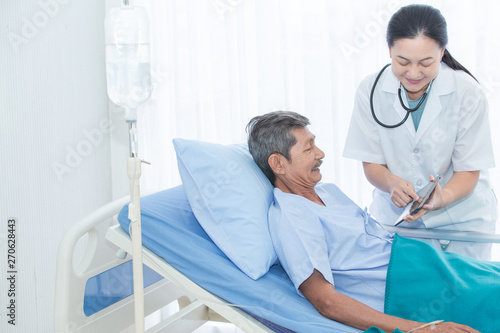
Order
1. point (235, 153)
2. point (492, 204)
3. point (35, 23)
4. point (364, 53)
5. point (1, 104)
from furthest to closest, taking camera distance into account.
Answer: point (364, 53) → point (35, 23) → point (1, 104) → point (492, 204) → point (235, 153)

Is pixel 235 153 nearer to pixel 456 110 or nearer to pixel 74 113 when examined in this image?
pixel 456 110

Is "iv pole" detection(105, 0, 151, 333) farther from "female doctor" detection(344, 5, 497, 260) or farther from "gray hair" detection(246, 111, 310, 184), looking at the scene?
"female doctor" detection(344, 5, 497, 260)

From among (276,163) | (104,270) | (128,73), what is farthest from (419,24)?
(104,270)

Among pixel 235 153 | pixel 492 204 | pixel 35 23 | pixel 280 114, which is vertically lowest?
pixel 492 204

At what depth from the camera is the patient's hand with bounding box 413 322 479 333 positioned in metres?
1.29

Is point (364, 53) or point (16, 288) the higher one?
point (364, 53)

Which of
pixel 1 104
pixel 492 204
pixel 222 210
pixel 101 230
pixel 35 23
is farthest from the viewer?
pixel 101 230

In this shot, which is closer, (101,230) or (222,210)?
(222,210)

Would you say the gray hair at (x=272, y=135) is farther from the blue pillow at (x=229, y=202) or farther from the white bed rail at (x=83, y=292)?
the white bed rail at (x=83, y=292)

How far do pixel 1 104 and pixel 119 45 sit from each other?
1.81 ft

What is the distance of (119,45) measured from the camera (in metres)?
2.18

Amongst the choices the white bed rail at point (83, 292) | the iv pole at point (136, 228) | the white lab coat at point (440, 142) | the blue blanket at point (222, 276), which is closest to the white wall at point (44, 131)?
the white bed rail at point (83, 292)

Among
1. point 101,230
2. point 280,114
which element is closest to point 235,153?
point 280,114

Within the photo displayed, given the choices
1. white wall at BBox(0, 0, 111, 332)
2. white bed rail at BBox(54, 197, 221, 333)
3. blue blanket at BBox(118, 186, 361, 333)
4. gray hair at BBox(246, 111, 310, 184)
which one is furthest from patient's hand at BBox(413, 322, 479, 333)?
white wall at BBox(0, 0, 111, 332)
